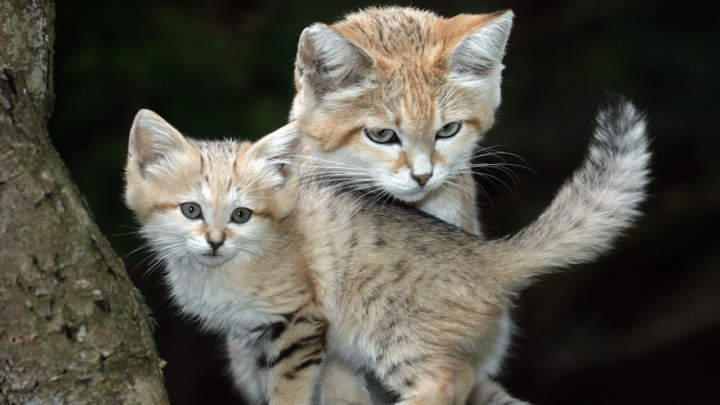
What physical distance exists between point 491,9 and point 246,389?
298 cm

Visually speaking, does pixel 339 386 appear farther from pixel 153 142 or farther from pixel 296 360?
pixel 153 142

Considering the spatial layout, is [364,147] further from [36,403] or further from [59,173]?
[36,403]

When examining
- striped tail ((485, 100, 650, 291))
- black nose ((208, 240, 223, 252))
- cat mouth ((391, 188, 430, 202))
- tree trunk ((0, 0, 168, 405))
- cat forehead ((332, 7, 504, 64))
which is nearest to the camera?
tree trunk ((0, 0, 168, 405))

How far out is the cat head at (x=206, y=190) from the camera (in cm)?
234

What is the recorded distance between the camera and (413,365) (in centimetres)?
242

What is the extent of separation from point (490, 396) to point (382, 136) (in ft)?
4.04

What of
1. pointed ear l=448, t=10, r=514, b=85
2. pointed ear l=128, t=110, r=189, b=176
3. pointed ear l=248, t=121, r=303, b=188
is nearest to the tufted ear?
pointed ear l=448, t=10, r=514, b=85

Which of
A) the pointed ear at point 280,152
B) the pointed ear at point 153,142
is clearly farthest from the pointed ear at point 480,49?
the pointed ear at point 153,142

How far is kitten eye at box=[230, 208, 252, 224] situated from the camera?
94.4 inches

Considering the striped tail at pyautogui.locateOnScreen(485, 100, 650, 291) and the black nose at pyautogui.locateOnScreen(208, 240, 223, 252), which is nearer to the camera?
the black nose at pyautogui.locateOnScreen(208, 240, 223, 252)

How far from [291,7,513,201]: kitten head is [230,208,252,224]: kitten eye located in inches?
18.1

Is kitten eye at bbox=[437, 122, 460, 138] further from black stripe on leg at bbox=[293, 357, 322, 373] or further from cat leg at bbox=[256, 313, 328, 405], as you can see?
black stripe on leg at bbox=[293, 357, 322, 373]

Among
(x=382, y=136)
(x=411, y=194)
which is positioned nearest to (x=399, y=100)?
(x=382, y=136)

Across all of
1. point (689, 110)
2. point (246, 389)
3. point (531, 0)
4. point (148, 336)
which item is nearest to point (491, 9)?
point (531, 0)
